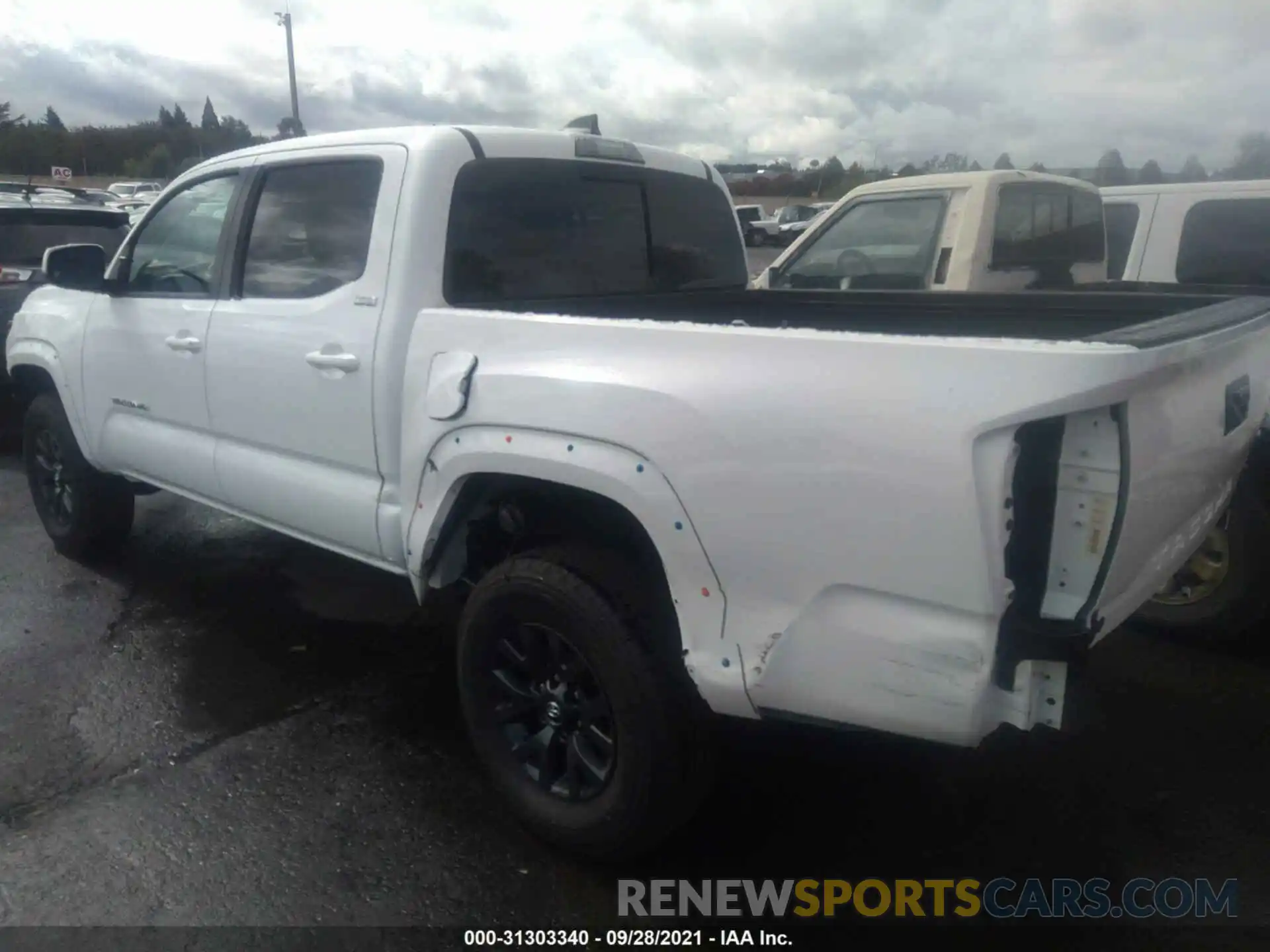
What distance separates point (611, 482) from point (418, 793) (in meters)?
1.39

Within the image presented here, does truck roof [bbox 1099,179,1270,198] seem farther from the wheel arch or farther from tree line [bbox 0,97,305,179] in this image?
tree line [bbox 0,97,305,179]

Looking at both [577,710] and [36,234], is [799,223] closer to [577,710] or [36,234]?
[36,234]

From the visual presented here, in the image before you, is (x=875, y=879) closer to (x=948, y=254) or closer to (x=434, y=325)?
(x=434, y=325)

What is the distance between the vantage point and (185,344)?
3.91 m

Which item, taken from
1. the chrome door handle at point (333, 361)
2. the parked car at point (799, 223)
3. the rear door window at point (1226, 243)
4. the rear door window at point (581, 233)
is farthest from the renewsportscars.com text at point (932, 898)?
the parked car at point (799, 223)

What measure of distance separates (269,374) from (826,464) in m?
2.24

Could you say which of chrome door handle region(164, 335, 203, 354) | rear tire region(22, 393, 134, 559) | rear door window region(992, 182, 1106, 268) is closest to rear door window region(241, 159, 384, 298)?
chrome door handle region(164, 335, 203, 354)

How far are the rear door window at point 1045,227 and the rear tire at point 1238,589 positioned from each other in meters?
2.65

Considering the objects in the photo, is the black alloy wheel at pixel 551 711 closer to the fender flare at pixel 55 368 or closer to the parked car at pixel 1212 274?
the parked car at pixel 1212 274

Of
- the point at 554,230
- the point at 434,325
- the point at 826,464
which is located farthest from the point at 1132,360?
the point at 554,230

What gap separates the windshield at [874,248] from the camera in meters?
6.07

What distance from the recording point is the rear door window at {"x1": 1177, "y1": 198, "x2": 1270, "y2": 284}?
18.1ft

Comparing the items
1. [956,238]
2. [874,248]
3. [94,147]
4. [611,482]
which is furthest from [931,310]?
[94,147]

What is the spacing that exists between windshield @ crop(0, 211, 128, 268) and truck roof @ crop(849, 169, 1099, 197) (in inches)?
220
